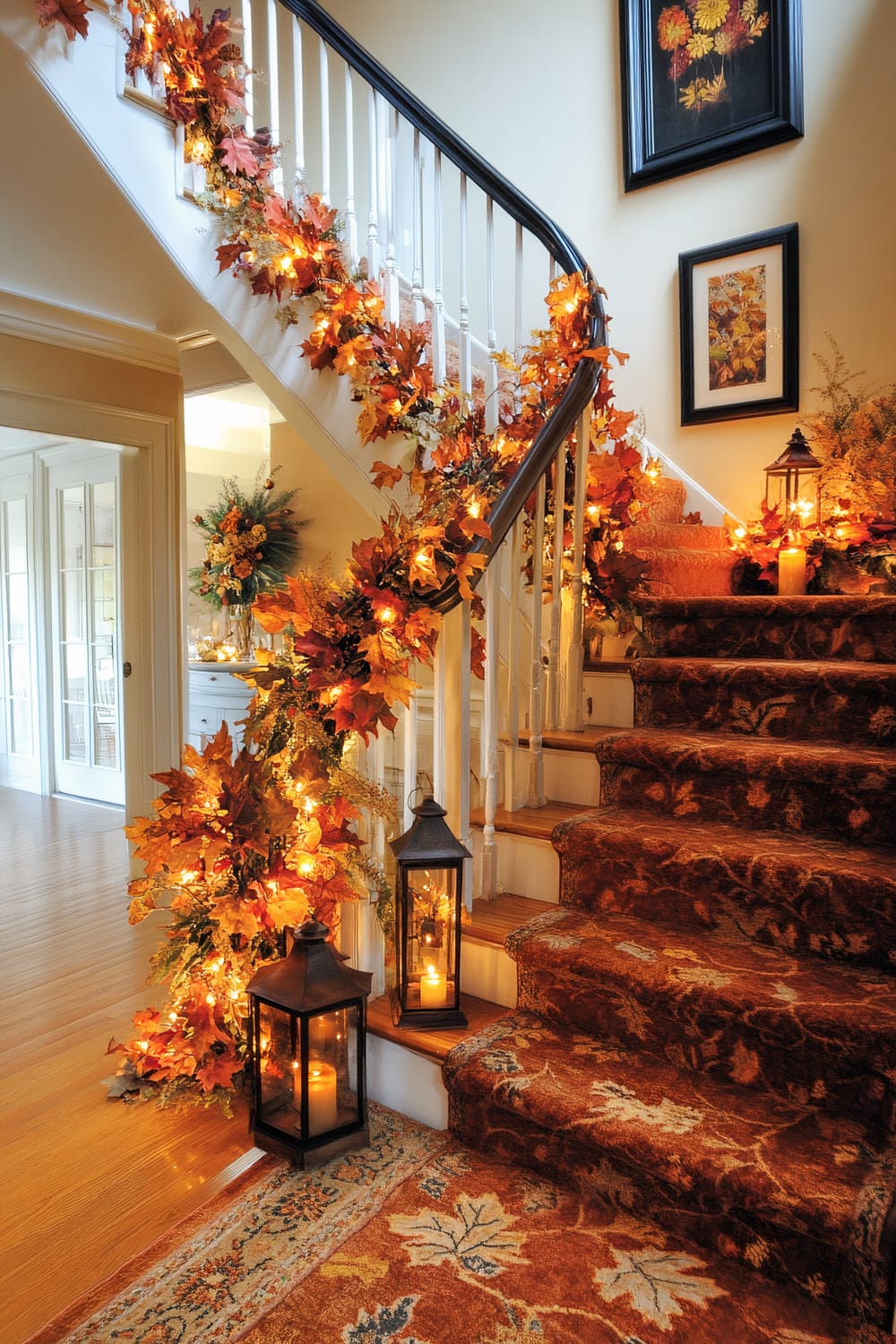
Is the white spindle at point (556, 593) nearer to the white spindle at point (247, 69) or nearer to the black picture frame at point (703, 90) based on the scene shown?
the white spindle at point (247, 69)

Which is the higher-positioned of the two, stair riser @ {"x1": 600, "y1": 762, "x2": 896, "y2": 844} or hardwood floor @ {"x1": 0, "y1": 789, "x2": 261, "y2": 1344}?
stair riser @ {"x1": 600, "y1": 762, "x2": 896, "y2": 844}

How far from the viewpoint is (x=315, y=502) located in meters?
4.52

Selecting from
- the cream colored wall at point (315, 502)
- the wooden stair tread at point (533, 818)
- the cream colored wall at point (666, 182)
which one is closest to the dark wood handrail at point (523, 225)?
the wooden stair tread at point (533, 818)

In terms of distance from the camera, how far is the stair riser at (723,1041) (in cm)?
136

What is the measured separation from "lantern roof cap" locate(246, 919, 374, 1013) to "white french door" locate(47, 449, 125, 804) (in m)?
4.05

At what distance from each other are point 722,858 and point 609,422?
5.62ft

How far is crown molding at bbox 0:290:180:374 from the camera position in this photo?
337 cm

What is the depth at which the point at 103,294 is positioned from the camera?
10.8ft

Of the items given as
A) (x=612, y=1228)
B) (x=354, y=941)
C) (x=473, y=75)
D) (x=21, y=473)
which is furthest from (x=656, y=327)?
(x=21, y=473)

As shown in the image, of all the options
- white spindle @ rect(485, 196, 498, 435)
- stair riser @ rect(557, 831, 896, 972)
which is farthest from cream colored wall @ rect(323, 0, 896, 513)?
stair riser @ rect(557, 831, 896, 972)

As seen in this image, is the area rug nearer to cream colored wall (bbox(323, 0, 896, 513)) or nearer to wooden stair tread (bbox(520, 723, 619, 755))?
wooden stair tread (bbox(520, 723, 619, 755))

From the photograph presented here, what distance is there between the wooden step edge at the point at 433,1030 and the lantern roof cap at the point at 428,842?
1.14 feet

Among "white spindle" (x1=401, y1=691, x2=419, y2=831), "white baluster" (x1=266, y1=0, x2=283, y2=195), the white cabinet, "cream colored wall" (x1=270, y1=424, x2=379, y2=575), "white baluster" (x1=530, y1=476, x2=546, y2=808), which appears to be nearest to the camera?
"white spindle" (x1=401, y1=691, x2=419, y2=831)

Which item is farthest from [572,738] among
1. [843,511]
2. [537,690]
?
[843,511]
